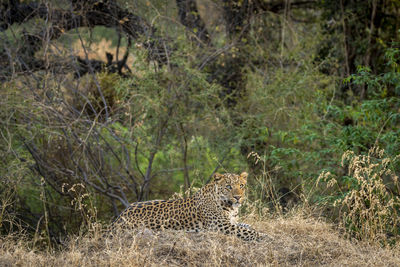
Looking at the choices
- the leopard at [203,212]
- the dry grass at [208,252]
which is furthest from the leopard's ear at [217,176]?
the dry grass at [208,252]

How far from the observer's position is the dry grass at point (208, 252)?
17.2 feet

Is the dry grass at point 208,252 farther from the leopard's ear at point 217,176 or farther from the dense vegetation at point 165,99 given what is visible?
the dense vegetation at point 165,99

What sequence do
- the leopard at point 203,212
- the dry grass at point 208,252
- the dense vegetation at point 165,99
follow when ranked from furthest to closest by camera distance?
the dense vegetation at point 165,99 → the leopard at point 203,212 → the dry grass at point 208,252

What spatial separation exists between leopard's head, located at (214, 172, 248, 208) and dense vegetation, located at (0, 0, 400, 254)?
5.88 feet

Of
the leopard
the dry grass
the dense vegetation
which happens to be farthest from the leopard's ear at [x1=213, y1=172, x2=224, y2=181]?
the dense vegetation

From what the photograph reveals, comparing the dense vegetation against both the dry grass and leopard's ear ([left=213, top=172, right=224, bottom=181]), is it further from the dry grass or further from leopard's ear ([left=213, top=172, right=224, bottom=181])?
the dry grass

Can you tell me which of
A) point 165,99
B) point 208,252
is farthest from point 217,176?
point 165,99

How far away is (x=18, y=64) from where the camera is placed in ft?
31.9

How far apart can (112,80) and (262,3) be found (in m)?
3.47

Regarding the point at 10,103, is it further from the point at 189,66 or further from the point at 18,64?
the point at 189,66

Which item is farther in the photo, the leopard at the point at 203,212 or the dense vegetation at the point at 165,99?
the dense vegetation at the point at 165,99

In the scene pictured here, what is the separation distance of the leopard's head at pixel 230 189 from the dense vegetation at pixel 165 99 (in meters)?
1.79

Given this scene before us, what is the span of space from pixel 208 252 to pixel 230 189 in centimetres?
105

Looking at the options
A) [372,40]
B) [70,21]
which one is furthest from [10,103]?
[372,40]
